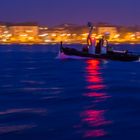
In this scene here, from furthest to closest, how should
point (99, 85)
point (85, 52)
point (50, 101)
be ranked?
point (85, 52) < point (99, 85) < point (50, 101)

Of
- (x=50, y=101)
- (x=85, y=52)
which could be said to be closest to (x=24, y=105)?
(x=50, y=101)

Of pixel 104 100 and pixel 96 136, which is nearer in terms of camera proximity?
pixel 96 136

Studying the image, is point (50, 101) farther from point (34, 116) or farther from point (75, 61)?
point (75, 61)

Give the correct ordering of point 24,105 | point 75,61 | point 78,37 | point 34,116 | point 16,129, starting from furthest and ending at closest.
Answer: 1. point 78,37
2. point 75,61
3. point 24,105
4. point 34,116
5. point 16,129

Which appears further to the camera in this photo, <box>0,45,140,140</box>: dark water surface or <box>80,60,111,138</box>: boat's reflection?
<box>80,60,111,138</box>: boat's reflection

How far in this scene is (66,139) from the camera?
1199cm

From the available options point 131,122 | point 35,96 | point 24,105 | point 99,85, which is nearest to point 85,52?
point 99,85

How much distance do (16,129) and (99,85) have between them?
42.3ft

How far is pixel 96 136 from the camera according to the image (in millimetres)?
12375

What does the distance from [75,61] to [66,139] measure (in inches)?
1453

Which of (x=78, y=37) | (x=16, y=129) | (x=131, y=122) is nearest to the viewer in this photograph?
(x=16, y=129)

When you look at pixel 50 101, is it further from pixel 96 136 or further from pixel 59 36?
pixel 59 36

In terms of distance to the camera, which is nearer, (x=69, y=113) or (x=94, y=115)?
(x=94, y=115)

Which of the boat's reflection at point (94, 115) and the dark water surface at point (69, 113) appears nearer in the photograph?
the dark water surface at point (69, 113)
